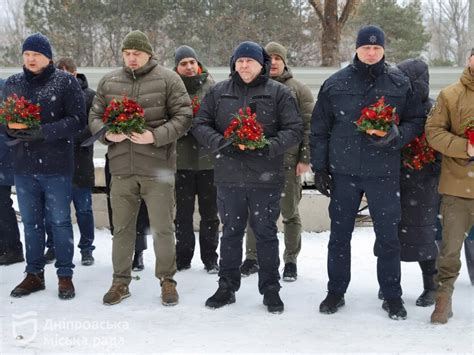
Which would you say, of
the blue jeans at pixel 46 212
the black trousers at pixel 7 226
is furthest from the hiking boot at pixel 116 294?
the black trousers at pixel 7 226

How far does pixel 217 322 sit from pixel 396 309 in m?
1.49

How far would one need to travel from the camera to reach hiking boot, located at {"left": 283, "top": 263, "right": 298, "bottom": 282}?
19.3 feet

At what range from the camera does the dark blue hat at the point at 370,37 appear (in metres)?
4.64

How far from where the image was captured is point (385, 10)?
27.3m

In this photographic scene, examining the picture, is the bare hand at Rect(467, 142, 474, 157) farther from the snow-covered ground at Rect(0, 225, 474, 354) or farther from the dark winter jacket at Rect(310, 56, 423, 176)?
the snow-covered ground at Rect(0, 225, 474, 354)

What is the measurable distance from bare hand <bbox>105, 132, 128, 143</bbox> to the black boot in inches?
116

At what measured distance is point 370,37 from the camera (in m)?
4.64

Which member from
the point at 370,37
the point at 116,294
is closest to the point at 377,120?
the point at 370,37

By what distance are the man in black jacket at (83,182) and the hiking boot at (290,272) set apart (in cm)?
217

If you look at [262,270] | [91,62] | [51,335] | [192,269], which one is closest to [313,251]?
[192,269]

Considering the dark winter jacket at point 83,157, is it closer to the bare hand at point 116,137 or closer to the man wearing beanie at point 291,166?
the bare hand at point 116,137

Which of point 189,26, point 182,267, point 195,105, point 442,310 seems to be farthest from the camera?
point 189,26

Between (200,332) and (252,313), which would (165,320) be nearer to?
(200,332)

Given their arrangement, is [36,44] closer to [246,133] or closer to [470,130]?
[246,133]
